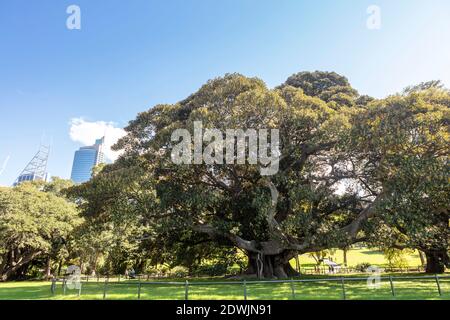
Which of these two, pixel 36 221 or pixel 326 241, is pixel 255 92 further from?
pixel 36 221

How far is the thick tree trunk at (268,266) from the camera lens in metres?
19.2

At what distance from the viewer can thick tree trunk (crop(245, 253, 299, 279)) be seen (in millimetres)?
19203

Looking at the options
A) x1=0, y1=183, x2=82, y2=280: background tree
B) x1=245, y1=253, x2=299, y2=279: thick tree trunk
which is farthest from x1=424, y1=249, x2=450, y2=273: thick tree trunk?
x1=0, y1=183, x2=82, y2=280: background tree

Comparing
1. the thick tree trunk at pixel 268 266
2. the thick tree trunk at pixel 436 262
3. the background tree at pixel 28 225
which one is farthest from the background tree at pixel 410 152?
the background tree at pixel 28 225

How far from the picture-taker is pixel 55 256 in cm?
3259

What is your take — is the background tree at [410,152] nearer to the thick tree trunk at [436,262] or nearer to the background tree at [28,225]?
the thick tree trunk at [436,262]

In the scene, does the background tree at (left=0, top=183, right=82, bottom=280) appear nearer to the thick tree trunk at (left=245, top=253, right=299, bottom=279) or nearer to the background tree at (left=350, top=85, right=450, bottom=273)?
the thick tree trunk at (left=245, top=253, right=299, bottom=279)

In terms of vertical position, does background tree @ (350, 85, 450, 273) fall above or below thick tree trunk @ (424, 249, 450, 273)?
above

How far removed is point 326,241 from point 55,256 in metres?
30.9

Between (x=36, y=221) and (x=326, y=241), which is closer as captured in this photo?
(x=326, y=241)

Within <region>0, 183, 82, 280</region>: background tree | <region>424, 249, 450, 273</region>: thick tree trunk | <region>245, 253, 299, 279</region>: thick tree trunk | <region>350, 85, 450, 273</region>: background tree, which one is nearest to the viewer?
<region>350, 85, 450, 273</region>: background tree

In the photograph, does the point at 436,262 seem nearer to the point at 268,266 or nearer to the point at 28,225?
the point at 268,266

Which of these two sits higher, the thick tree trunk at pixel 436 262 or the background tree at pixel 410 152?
the background tree at pixel 410 152
